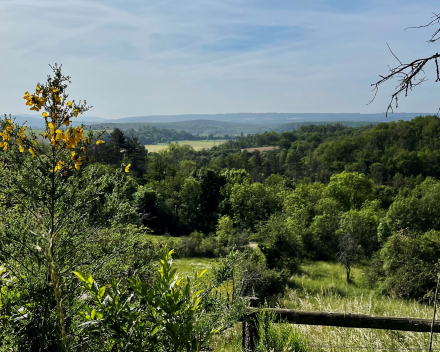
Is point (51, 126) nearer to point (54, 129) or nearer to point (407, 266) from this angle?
point (54, 129)

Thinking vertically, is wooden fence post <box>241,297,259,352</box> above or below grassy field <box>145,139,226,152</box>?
above

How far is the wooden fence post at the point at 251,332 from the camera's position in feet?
9.56

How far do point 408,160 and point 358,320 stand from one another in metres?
60.5

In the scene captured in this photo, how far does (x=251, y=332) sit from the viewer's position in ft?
9.77

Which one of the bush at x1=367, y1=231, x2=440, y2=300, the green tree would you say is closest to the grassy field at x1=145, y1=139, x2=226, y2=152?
the green tree

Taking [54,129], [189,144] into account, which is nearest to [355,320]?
[54,129]

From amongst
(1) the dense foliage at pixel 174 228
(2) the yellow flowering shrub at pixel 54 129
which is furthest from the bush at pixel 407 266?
(2) the yellow flowering shrub at pixel 54 129

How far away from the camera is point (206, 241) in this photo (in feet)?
88.4

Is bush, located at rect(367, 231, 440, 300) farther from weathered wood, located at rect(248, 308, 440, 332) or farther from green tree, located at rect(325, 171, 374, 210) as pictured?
green tree, located at rect(325, 171, 374, 210)

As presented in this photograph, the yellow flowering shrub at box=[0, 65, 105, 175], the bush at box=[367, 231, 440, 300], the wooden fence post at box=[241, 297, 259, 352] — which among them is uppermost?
the yellow flowering shrub at box=[0, 65, 105, 175]

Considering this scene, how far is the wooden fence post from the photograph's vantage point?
115 inches

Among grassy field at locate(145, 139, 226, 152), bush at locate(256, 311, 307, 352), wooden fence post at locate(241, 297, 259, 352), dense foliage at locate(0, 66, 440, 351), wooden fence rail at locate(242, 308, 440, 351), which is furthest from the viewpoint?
grassy field at locate(145, 139, 226, 152)

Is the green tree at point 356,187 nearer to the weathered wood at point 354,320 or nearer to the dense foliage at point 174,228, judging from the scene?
the dense foliage at point 174,228

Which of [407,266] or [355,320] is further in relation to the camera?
[407,266]
